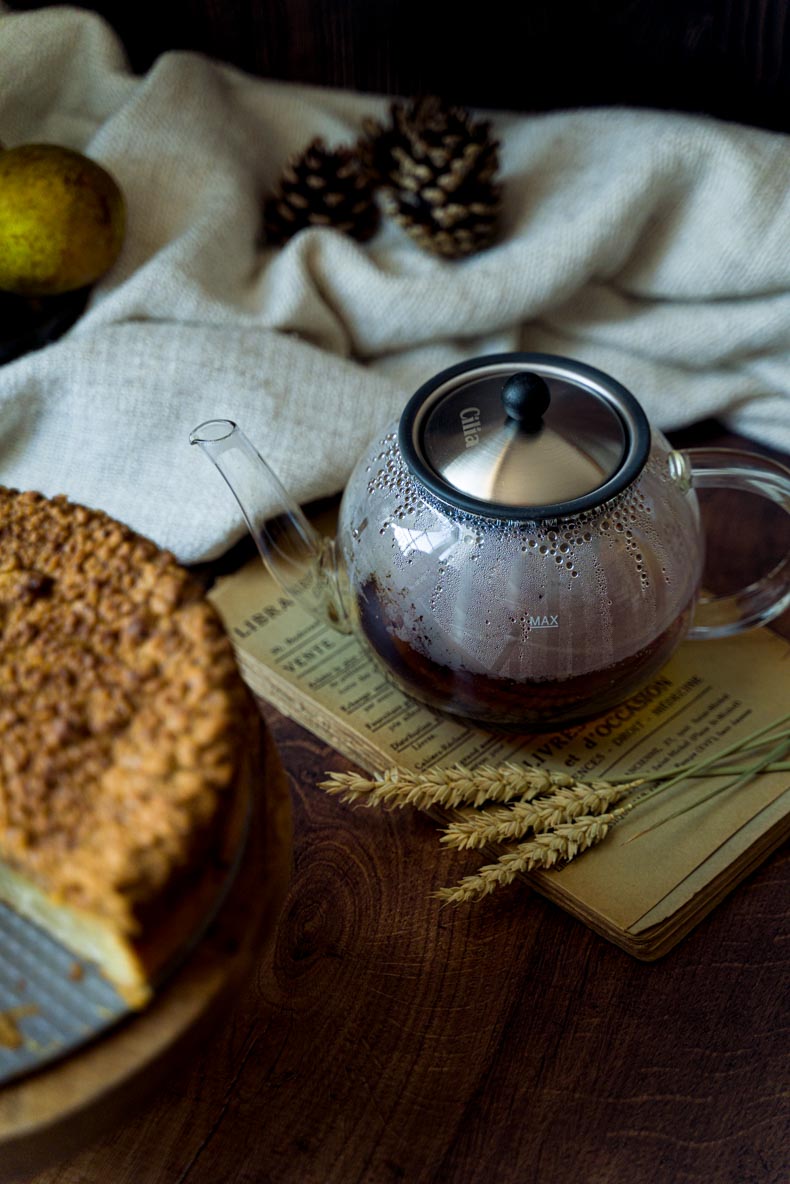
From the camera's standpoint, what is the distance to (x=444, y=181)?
3.04 ft

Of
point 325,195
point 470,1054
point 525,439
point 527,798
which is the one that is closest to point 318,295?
point 325,195

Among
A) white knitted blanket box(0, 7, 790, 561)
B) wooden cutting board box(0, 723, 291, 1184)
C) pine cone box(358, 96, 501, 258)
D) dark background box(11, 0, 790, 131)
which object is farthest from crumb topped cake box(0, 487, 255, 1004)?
dark background box(11, 0, 790, 131)

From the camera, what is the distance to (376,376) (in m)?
0.91

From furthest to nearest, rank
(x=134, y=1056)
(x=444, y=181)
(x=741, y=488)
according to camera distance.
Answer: (x=444, y=181) < (x=741, y=488) < (x=134, y=1056)

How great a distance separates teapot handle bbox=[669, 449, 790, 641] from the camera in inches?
28.2

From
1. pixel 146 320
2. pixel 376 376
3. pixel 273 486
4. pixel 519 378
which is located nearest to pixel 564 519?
pixel 519 378

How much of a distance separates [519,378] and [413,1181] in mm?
435

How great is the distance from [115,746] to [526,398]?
0.29m

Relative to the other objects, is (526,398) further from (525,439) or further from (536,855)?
(536,855)

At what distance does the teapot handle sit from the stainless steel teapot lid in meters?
0.07

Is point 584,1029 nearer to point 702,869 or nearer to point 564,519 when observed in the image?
point 702,869

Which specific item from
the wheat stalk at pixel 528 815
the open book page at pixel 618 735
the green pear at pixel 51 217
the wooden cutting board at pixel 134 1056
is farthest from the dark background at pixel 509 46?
the wooden cutting board at pixel 134 1056

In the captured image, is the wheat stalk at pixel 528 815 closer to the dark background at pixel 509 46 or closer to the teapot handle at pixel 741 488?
the teapot handle at pixel 741 488

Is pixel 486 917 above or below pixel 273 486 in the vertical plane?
below
